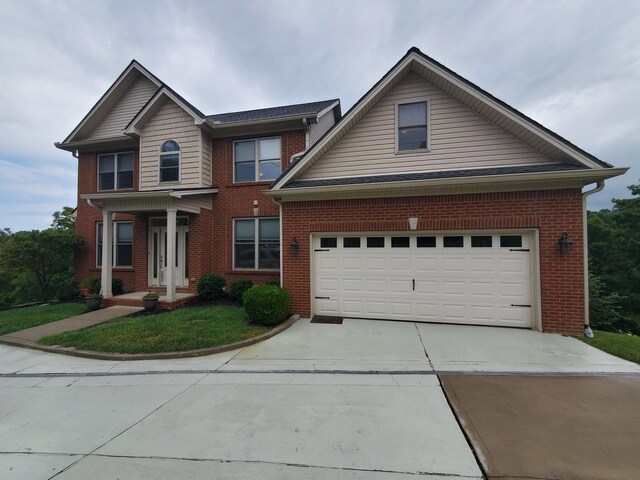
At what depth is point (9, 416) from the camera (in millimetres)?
3660

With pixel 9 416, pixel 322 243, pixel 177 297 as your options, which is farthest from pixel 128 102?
pixel 9 416

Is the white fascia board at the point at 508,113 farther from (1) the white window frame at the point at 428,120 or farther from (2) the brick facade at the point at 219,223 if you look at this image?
(2) the brick facade at the point at 219,223

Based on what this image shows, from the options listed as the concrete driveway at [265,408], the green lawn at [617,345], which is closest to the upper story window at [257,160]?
the concrete driveway at [265,408]

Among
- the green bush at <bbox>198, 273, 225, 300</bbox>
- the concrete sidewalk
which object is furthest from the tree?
the green bush at <bbox>198, 273, 225, 300</bbox>

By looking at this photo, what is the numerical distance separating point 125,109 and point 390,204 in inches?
470

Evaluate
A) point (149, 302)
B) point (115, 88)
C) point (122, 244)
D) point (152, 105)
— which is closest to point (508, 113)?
point (149, 302)

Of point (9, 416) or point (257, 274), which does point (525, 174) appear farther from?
point (9, 416)

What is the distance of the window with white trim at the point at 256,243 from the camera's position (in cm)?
1054

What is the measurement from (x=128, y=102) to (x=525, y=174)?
14598mm

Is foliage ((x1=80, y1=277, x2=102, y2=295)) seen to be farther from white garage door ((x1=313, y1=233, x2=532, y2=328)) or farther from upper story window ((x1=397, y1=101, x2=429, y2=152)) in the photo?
upper story window ((x1=397, y1=101, x2=429, y2=152))

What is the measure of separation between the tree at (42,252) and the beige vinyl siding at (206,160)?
20.2 feet

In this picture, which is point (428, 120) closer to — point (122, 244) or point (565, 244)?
point (565, 244)

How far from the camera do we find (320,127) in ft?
38.9

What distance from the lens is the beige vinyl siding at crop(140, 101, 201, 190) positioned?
10609mm
